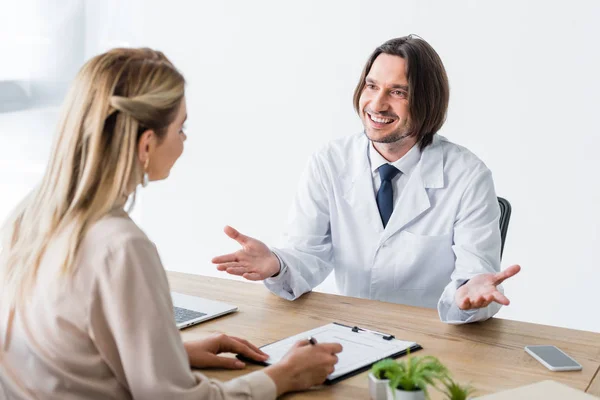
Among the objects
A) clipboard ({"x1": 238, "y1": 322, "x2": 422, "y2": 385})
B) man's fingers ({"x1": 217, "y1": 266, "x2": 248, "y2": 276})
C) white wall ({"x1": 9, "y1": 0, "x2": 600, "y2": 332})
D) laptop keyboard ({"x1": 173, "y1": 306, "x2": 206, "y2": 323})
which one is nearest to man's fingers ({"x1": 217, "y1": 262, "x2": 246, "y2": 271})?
man's fingers ({"x1": 217, "y1": 266, "x2": 248, "y2": 276})

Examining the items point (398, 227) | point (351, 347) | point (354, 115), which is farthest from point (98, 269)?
point (354, 115)

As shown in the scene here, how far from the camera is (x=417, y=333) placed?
1.86m

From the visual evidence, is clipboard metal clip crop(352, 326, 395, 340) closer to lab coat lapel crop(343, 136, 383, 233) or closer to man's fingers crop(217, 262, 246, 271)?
man's fingers crop(217, 262, 246, 271)

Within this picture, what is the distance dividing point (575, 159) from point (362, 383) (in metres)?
2.27

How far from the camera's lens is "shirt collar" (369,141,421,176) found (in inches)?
100

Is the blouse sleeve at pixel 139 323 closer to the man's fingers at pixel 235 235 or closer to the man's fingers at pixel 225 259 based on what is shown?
the man's fingers at pixel 235 235

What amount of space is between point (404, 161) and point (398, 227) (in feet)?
0.75

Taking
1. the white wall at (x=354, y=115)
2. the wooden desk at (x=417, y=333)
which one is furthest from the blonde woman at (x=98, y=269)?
the white wall at (x=354, y=115)

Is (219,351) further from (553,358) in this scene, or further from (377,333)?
(553,358)

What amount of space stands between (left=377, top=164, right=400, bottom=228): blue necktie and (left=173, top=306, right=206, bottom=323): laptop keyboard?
819mm

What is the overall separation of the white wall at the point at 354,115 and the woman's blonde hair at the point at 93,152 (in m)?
2.50

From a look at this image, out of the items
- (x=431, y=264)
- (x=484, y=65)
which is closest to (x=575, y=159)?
(x=484, y=65)

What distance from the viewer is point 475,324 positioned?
1943 millimetres

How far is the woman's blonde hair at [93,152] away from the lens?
1.29 meters
